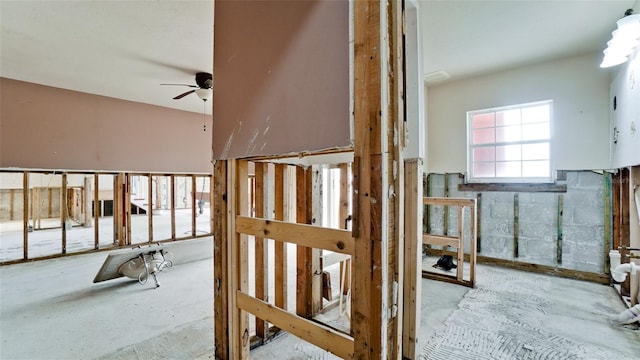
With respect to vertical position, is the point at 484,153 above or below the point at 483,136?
below

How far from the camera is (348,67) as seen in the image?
1.05 meters

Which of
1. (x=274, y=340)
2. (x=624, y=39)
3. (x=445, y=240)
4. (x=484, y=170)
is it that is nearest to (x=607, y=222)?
(x=484, y=170)

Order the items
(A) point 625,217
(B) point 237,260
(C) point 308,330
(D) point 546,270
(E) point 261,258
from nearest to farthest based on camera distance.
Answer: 1. (C) point 308,330
2. (B) point 237,260
3. (E) point 261,258
4. (A) point 625,217
5. (D) point 546,270

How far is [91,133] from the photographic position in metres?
4.66

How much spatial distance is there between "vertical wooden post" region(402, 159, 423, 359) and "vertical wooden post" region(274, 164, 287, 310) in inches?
40.1

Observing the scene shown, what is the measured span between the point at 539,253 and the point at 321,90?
4.43m

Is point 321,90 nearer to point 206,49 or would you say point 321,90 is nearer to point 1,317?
point 206,49

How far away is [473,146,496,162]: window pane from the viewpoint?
14.5 ft

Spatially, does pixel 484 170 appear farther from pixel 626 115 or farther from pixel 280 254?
pixel 280 254

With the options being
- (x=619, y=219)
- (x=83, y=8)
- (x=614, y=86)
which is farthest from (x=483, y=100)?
(x=83, y=8)

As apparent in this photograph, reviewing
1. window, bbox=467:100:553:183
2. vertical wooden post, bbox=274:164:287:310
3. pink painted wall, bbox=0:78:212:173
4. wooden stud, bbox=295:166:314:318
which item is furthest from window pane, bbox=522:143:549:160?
pink painted wall, bbox=0:78:212:173

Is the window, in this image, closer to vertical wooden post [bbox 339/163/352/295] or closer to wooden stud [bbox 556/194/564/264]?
wooden stud [bbox 556/194/564/264]

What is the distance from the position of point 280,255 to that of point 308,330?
1.21m

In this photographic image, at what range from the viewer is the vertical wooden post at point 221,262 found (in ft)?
5.63
